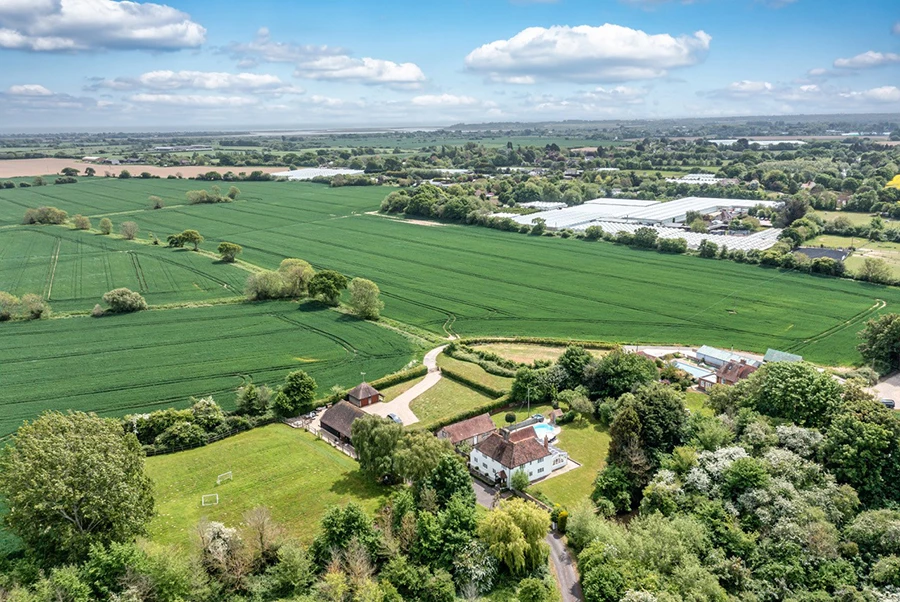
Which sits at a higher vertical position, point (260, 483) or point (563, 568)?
point (260, 483)

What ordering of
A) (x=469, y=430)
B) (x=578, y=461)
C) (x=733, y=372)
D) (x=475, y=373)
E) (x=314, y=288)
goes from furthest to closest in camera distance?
(x=314, y=288) < (x=475, y=373) < (x=733, y=372) < (x=469, y=430) < (x=578, y=461)

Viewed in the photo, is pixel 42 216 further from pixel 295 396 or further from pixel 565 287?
pixel 565 287

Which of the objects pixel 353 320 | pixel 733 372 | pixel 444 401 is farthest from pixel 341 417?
pixel 733 372

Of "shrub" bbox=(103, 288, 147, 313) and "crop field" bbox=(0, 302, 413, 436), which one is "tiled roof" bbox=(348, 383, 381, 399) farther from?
"shrub" bbox=(103, 288, 147, 313)

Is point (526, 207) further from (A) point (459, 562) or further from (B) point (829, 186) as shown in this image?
(A) point (459, 562)

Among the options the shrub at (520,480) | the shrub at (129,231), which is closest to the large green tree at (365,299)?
the shrub at (520,480)

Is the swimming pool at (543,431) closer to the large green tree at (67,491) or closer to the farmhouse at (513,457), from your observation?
the farmhouse at (513,457)
